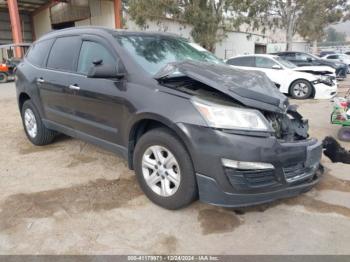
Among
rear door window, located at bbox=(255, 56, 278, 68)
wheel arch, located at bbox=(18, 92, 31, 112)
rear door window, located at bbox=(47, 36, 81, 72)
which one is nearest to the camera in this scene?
rear door window, located at bbox=(47, 36, 81, 72)

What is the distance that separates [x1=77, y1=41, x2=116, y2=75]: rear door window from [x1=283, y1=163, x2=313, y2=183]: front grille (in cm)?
217

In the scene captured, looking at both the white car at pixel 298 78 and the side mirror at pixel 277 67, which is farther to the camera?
the side mirror at pixel 277 67

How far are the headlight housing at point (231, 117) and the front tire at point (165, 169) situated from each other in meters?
0.39

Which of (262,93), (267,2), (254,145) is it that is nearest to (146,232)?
(254,145)

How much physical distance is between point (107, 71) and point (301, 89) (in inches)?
339

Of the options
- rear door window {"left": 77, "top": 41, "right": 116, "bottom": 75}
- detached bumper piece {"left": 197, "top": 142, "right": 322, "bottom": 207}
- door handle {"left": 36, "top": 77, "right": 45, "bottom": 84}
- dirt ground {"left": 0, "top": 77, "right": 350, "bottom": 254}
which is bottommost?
dirt ground {"left": 0, "top": 77, "right": 350, "bottom": 254}

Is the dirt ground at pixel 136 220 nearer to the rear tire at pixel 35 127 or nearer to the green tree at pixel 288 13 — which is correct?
the rear tire at pixel 35 127

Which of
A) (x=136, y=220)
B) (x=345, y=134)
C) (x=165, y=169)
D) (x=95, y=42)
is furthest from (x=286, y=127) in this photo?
(x=345, y=134)

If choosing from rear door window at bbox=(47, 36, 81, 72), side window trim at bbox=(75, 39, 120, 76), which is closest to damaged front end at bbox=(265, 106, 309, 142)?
side window trim at bbox=(75, 39, 120, 76)

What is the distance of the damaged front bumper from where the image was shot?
106 inches

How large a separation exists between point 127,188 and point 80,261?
1295 millimetres

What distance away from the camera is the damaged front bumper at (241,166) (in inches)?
106

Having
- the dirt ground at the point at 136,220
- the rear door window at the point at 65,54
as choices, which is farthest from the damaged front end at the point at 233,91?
the rear door window at the point at 65,54

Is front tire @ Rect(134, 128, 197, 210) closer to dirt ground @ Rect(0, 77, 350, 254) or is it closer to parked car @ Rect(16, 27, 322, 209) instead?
parked car @ Rect(16, 27, 322, 209)
